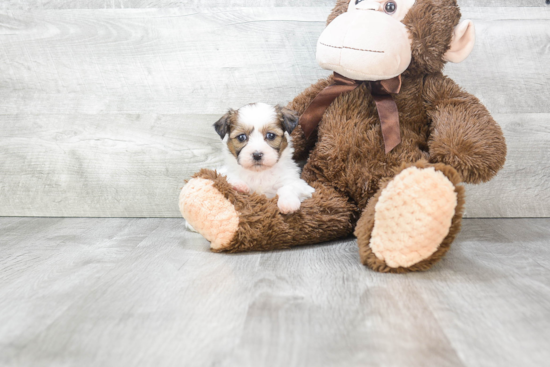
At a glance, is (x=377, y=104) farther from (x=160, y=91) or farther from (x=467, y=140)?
(x=160, y=91)

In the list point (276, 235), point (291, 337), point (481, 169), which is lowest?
point (276, 235)

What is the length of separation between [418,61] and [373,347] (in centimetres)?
92

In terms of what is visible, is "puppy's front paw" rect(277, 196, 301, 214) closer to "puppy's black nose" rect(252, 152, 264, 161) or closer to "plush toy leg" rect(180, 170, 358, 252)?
"plush toy leg" rect(180, 170, 358, 252)

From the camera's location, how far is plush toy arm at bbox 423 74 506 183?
51.3 inches

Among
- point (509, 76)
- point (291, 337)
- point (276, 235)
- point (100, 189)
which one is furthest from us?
point (100, 189)

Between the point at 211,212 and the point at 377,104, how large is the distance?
61 cm

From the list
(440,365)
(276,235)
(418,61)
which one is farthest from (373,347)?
(418,61)

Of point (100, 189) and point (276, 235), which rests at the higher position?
point (276, 235)

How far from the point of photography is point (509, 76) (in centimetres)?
183

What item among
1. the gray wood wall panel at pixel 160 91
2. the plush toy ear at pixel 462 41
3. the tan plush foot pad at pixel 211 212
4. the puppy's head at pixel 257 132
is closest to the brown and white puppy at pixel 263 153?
the puppy's head at pixel 257 132

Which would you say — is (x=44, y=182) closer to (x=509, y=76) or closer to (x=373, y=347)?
(x=373, y=347)

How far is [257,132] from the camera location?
1.47m

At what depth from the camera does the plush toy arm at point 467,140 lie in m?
1.30

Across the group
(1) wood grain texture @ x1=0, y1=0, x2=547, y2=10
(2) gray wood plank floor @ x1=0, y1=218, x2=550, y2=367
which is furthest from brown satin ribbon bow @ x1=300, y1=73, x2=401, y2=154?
(1) wood grain texture @ x1=0, y1=0, x2=547, y2=10
